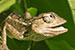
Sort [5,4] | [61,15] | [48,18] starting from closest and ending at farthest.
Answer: [5,4]
[48,18]
[61,15]

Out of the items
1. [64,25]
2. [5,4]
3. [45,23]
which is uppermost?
[5,4]

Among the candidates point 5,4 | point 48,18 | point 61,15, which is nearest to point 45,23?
point 48,18

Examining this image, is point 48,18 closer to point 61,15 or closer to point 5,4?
point 5,4

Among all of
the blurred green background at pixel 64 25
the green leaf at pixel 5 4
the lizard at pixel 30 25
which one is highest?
the green leaf at pixel 5 4

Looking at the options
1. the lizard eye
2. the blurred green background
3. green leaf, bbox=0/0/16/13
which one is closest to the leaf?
the blurred green background

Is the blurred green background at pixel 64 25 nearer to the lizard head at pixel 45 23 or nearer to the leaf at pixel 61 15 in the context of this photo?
the leaf at pixel 61 15

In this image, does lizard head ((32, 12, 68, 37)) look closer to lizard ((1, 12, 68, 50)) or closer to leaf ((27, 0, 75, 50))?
lizard ((1, 12, 68, 50))

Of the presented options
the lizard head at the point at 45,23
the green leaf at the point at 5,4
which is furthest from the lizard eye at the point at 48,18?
the green leaf at the point at 5,4

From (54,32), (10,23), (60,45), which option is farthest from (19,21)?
(60,45)
